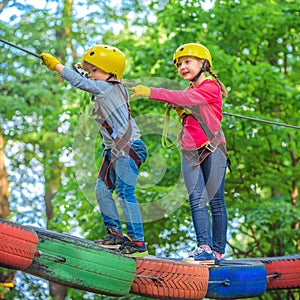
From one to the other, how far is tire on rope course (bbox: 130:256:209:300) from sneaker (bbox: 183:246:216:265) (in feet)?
0.40

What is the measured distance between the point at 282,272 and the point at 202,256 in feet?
2.34

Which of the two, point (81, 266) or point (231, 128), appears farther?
point (231, 128)

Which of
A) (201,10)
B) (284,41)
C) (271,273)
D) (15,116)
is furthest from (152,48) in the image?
(271,273)

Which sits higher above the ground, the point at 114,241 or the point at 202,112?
the point at 202,112

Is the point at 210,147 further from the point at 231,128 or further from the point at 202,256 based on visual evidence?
A: the point at 231,128

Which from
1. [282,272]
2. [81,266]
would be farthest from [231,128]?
[81,266]

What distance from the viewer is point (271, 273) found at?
418 centimetres

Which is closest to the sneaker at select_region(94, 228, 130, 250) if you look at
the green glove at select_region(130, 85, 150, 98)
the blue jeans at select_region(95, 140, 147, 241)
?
the blue jeans at select_region(95, 140, 147, 241)

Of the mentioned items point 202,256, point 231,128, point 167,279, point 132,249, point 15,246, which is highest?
point 231,128

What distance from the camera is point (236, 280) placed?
3.85 metres

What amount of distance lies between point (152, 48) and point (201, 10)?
826 millimetres

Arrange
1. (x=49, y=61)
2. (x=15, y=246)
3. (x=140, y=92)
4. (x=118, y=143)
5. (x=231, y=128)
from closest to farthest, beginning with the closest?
(x=15, y=246), (x=49, y=61), (x=140, y=92), (x=118, y=143), (x=231, y=128)

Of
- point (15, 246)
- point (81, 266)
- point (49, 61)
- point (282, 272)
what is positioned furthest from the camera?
point (282, 272)

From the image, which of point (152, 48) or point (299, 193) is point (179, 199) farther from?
point (299, 193)
